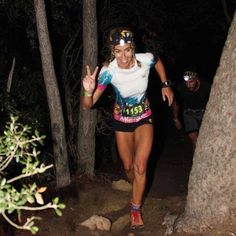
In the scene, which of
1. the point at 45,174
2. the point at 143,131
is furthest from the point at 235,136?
the point at 45,174

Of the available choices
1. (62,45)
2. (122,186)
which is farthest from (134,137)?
(62,45)

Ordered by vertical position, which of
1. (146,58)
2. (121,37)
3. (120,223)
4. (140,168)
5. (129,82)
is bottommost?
(120,223)

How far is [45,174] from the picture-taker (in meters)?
7.47

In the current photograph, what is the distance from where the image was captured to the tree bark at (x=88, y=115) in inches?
244

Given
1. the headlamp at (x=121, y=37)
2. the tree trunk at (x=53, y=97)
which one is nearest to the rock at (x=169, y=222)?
the tree trunk at (x=53, y=97)

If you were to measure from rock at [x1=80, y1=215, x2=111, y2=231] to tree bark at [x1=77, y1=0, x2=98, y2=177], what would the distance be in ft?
4.25

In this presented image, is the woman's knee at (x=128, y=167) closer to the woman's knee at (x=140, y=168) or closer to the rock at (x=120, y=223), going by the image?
the woman's knee at (x=140, y=168)

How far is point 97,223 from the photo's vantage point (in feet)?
18.6

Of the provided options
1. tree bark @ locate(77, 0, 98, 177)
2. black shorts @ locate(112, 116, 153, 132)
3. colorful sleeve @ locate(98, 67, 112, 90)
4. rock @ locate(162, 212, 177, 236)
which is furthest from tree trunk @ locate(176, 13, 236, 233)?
tree bark @ locate(77, 0, 98, 177)

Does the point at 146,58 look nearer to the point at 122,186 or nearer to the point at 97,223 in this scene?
the point at 97,223

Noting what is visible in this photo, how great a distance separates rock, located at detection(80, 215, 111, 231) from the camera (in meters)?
5.63

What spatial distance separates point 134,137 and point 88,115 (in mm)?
1352

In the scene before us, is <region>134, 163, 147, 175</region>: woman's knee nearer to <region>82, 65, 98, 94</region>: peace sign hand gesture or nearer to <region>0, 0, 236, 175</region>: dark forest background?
<region>82, 65, 98, 94</region>: peace sign hand gesture

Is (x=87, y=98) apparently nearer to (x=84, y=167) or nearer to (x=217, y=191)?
(x=217, y=191)
